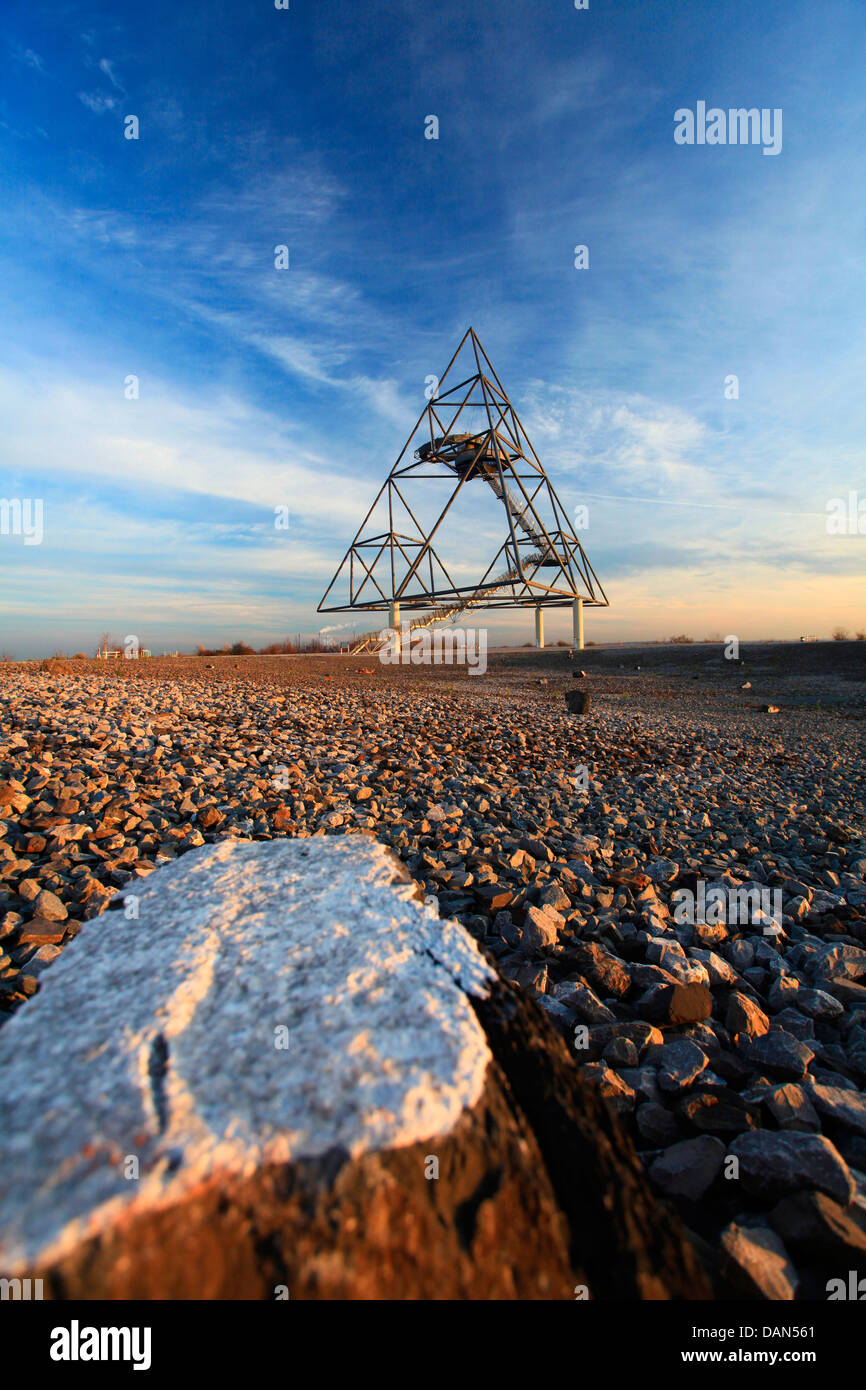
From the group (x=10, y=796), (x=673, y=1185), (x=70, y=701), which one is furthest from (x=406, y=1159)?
(x=70, y=701)

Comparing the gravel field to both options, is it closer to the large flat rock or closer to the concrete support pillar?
the large flat rock

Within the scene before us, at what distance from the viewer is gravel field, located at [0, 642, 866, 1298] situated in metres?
1.46

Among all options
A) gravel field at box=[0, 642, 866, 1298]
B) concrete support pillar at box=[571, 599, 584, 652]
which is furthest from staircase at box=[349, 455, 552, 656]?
gravel field at box=[0, 642, 866, 1298]

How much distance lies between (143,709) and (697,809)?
22.1 ft

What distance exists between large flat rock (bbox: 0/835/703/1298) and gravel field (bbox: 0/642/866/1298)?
49 centimetres

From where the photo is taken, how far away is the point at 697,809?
5.21 meters

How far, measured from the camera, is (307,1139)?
873 millimetres

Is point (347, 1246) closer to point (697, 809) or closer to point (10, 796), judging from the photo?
point (10, 796)

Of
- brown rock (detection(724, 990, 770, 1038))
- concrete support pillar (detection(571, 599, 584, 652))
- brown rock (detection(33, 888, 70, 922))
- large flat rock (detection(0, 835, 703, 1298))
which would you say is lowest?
brown rock (detection(724, 990, 770, 1038))

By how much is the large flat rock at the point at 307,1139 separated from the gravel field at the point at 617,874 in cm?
49

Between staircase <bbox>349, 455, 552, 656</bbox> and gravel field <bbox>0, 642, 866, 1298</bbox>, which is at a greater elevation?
staircase <bbox>349, 455, 552, 656</bbox>

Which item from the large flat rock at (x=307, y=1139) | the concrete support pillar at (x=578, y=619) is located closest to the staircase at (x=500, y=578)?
the concrete support pillar at (x=578, y=619)

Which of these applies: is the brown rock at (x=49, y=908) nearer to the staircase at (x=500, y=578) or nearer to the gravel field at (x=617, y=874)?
the gravel field at (x=617, y=874)

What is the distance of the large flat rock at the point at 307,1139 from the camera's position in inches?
29.9
